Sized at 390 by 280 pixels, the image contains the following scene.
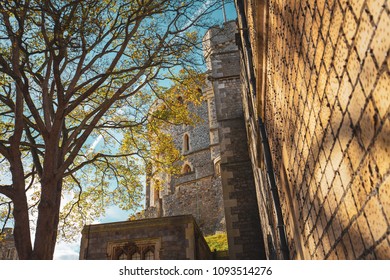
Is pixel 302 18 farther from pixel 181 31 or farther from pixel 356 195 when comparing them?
pixel 181 31

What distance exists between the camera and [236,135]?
1462 cm

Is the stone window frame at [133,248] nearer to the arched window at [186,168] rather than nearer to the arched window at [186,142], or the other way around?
the arched window at [186,168]

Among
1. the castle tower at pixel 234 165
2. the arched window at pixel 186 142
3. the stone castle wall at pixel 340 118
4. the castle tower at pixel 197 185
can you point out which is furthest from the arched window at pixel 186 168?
the stone castle wall at pixel 340 118

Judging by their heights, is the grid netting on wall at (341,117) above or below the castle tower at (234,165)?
below

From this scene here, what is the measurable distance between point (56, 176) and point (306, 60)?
6090 millimetres

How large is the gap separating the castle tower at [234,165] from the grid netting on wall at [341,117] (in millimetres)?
8023

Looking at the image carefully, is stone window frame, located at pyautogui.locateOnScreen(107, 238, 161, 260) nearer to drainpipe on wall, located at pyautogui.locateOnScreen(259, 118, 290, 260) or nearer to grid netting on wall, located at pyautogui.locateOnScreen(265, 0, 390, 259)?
drainpipe on wall, located at pyautogui.locateOnScreen(259, 118, 290, 260)

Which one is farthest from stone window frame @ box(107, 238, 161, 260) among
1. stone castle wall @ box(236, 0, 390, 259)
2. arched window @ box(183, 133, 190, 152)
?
arched window @ box(183, 133, 190, 152)

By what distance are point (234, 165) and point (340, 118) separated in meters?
11.8

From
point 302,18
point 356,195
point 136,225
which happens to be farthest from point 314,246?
point 136,225

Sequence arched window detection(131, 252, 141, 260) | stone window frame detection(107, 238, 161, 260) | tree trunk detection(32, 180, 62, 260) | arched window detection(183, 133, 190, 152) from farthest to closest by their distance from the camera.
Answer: arched window detection(183, 133, 190, 152) < arched window detection(131, 252, 141, 260) < stone window frame detection(107, 238, 161, 260) < tree trunk detection(32, 180, 62, 260)

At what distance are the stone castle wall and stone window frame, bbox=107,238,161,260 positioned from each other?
1000 centimetres

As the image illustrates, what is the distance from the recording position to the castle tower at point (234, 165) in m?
12.1

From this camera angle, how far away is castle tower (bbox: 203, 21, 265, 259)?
12.1 metres
